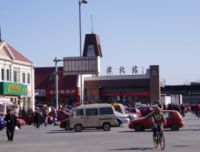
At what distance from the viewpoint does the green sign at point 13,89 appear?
65062mm

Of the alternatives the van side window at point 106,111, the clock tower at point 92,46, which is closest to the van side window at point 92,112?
the van side window at point 106,111

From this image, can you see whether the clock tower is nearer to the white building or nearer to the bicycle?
the white building

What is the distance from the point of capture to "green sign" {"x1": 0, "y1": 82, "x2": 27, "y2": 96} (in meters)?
65.1

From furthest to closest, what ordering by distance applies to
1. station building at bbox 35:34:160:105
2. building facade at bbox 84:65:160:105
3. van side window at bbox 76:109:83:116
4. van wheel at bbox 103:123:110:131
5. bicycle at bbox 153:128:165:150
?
building facade at bbox 84:65:160:105
station building at bbox 35:34:160:105
van side window at bbox 76:109:83:116
van wheel at bbox 103:123:110:131
bicycle at bbox 153:128:165:150

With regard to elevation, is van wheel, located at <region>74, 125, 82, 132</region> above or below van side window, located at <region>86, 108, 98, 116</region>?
below

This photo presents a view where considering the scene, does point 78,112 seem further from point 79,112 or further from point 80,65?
point 80,65

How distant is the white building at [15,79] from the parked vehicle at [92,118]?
2294 centimetres

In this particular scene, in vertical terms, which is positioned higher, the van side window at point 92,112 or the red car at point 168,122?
the van side window at point 92,112

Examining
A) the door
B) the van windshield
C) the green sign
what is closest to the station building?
the green sign

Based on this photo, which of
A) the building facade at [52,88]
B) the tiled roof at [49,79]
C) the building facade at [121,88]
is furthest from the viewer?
the building facade at [121,88]

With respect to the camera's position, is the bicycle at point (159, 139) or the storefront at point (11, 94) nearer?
the bicycle at point (159, 139)

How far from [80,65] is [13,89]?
10.9 metres

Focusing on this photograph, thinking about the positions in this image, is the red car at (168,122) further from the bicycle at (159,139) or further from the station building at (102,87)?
the station building at (102,87)

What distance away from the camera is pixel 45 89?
347 ft
